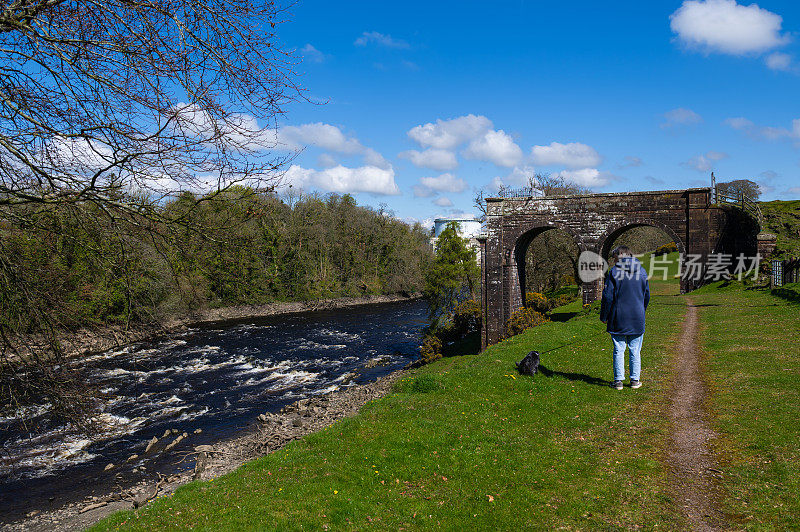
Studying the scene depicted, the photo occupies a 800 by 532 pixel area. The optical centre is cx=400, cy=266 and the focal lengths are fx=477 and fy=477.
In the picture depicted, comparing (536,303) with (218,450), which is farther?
(536,303)

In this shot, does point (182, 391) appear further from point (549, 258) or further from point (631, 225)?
point (549, 258)

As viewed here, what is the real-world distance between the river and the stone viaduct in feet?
25.2

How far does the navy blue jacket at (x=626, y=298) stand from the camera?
9.23 metres

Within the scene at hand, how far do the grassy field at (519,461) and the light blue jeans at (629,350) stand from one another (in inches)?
15.7

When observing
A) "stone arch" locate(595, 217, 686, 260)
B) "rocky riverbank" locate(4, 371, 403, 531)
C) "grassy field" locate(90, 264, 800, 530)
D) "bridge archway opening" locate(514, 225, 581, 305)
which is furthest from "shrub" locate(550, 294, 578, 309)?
"grassy field" locate(90, 264, 800, 530)

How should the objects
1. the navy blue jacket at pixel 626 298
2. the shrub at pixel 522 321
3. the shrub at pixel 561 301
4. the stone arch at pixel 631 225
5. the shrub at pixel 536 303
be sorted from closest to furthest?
the navy blue jacket at pixel 626 298, the stone arch at pixel 631 225, the shrub at pixel 522 321, the shrub at pixel 536 303, the shrub at pixel 561 301

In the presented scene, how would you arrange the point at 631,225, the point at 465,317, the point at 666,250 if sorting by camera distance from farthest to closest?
the point at 666,250
the point at 465,317
the point at 631,225

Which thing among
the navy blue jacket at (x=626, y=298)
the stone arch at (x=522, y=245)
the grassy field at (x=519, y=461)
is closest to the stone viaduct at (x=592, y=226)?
the stone arch at (x=522, y=245)

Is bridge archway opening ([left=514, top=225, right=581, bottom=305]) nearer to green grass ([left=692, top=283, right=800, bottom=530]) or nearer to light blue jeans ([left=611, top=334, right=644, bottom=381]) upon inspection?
green grass ([left=692, top=283, right=800, bottom=530])

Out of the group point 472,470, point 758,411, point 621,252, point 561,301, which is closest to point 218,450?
point 472,470

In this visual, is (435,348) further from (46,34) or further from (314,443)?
(46,34)

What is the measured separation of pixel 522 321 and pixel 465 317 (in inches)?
308

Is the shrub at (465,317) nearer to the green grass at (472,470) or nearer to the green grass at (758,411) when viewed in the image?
the green grass at (758,411)

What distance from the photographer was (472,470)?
7.33 meters
